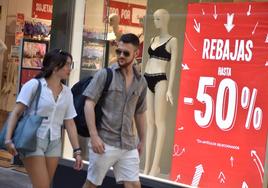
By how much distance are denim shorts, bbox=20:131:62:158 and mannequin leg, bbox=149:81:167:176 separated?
83.2 inches

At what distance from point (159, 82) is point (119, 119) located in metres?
1.92

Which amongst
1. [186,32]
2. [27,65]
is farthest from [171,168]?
[27,65]

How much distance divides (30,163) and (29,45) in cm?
481

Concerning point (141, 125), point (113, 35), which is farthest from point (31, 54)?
point (141, 125)

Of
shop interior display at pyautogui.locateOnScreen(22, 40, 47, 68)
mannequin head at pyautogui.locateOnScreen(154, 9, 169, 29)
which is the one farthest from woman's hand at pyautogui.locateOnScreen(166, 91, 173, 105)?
shop interior display at pyautogui.locateOnScreen(22, 40, 47, 68)

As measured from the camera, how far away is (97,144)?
484 cm

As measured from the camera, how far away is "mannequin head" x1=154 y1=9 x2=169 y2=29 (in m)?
6.87

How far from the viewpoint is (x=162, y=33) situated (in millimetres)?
6875

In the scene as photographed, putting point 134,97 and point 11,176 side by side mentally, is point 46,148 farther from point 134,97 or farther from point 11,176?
point 11,176

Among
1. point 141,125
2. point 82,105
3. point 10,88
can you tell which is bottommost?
point 10,88

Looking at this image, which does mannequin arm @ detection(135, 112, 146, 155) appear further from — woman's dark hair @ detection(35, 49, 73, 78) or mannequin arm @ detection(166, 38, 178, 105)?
mannequin arm @ detection(166, 38, 178, 105)

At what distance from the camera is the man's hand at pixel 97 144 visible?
4840 millimetres

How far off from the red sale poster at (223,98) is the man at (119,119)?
4.62 ft

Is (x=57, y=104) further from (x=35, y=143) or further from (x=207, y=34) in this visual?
(x=207, y=34)
